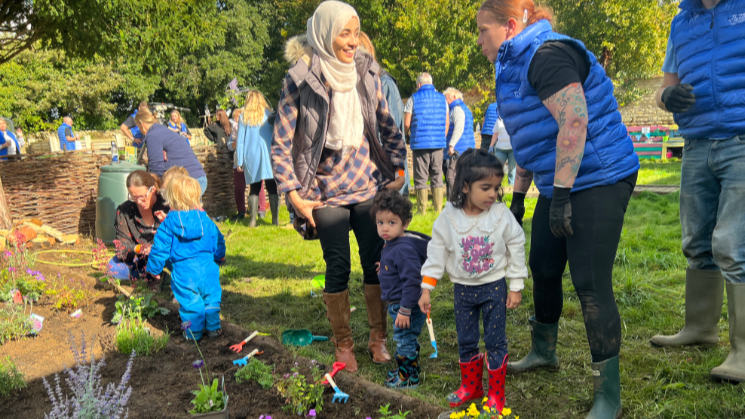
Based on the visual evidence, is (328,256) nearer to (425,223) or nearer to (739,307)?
(739,307)

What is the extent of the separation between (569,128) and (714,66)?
1.12 m

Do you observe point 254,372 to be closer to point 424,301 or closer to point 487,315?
point 424,301

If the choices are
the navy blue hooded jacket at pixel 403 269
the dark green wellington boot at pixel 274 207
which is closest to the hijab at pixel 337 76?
the navy blue hooded jacket at pixel 403 269

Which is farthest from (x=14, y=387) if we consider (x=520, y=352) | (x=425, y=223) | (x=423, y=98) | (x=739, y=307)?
(x=423, y=98)

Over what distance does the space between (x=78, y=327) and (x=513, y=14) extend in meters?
3.58

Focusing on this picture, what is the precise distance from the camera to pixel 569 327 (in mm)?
3404

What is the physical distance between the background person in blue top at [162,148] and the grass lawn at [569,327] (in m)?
1.24

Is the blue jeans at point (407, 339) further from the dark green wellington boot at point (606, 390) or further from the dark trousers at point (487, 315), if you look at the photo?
the dark green wellington boot at point (606, 390)

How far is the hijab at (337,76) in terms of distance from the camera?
264cm

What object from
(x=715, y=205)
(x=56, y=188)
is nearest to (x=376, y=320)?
(x=715, y=205)

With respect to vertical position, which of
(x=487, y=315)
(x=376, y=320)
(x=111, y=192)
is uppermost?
(x=111, y=192)

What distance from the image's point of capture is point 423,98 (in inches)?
291

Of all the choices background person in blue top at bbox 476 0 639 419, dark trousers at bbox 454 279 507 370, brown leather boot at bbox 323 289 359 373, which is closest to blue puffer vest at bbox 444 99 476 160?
brown leather boot at bbox 323 289 359 373

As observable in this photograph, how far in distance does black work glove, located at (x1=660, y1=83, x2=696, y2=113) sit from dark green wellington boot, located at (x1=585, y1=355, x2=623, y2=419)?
54.0 inches
